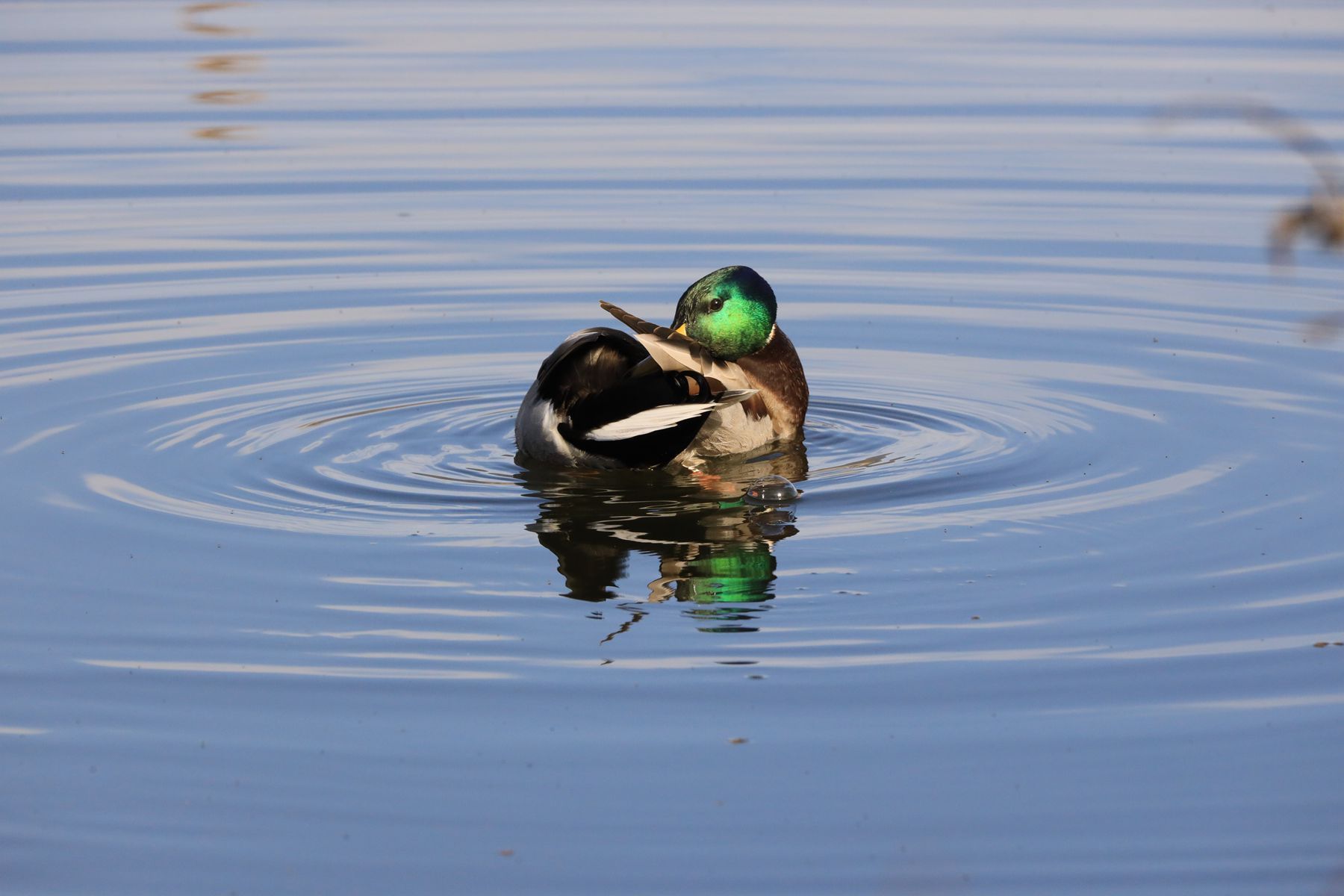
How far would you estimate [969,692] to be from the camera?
5.35 metres

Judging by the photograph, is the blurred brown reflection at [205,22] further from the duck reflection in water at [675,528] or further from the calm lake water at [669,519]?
the duck reflection in water at [675,528]

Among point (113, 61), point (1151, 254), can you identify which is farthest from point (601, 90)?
point (1151, 254)

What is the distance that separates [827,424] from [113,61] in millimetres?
13648

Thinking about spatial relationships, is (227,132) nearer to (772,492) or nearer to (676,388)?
(676,388)

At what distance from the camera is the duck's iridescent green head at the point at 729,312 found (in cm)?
898

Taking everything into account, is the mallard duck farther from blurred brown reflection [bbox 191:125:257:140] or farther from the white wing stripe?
blurred brown reflection [bbox 191:125:257:140]

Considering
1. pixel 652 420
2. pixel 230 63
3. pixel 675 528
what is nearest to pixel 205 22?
pixel 230 63

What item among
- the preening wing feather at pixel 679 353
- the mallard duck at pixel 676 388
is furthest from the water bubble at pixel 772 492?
the preening wing feather at pixel 679 353

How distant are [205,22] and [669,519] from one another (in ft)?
55.7

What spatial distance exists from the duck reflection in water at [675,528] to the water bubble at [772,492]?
0.05m

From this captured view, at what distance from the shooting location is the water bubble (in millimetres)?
7609

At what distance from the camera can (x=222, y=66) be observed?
1969cm

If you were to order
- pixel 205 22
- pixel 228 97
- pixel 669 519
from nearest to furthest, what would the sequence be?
pixel 669 519 → pixel 228 97 → pixel 205 22

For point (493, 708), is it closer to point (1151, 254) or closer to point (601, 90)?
point (1151, 254)
